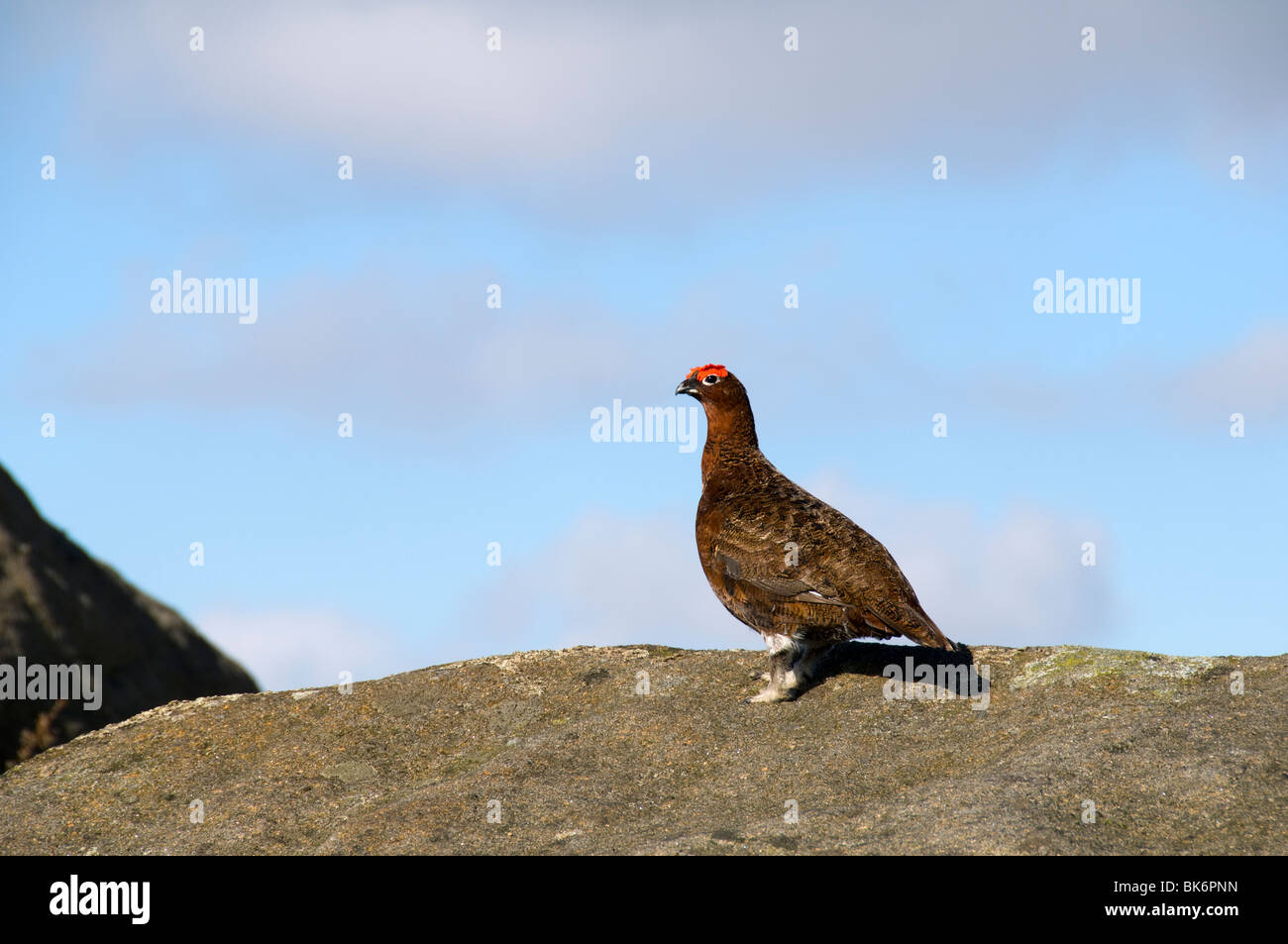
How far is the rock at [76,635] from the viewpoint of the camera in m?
13.7

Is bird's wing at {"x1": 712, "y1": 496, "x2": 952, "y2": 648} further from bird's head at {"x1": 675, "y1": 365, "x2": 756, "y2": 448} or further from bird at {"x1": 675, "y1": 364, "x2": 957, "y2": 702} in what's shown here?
bird's head at {"x1": 675, "y1": 365, "x2": 756, "y2": 448}

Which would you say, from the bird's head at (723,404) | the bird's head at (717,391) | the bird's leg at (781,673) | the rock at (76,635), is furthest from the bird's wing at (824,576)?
the rock at (76,635)

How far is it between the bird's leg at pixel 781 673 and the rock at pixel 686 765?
12 cm

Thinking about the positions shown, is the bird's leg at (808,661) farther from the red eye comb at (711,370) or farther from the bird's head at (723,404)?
the red eye comb at (711,370)

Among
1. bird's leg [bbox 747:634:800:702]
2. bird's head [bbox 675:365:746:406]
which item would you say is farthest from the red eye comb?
bird's leg [bbox 747:634:800:702]

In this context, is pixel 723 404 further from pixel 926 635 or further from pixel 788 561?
pixel 926 635

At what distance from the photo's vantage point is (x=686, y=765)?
9.70 m

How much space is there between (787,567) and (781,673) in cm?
102

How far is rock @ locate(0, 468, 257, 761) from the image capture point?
13711 mm

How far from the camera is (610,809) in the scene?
350 inches

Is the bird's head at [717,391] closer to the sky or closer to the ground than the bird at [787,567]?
closer to the sky
